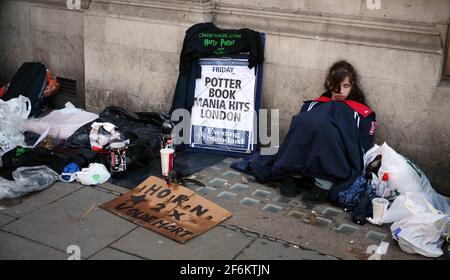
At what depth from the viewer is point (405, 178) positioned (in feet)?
17.2

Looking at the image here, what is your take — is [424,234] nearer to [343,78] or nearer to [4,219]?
[343,78]

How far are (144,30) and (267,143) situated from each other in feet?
6.46

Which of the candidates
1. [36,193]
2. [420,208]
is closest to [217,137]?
[36,193]

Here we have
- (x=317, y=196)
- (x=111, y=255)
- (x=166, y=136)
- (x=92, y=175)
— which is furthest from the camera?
(x=166, y=136)

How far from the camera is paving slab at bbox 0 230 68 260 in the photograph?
4336 mm

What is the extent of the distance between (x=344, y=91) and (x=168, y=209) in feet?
6.76

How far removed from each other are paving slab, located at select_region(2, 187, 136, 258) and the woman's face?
235cm

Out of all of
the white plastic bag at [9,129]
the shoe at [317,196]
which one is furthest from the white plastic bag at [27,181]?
the shoe at [317,196]

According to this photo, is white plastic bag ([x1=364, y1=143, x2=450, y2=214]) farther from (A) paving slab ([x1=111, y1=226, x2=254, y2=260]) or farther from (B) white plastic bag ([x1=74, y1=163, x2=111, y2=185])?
(B) white plastic bag ([x1=74, y1=163, x2=111, y2=185])

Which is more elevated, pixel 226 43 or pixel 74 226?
pixel 226 43

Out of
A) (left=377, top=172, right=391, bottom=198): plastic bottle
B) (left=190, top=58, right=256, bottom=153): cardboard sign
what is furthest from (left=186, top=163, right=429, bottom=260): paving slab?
(left=190, top=58, right=256, bottom=153): cardboard sign

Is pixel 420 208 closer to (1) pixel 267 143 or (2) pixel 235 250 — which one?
(2) pixel 235 250

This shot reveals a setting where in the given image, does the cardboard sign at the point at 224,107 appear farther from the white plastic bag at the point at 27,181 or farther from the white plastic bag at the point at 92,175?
the white plastic bag at the point at 27,181

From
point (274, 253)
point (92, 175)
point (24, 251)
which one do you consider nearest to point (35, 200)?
point (92, 175)
